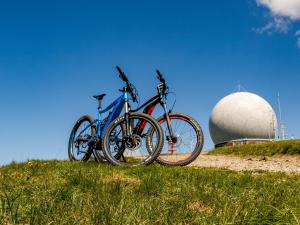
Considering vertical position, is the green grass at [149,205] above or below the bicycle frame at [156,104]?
below

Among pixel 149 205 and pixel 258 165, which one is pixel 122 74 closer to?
pixel 258 165

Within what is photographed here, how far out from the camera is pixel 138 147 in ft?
32.8

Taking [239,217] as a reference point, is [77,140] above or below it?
above

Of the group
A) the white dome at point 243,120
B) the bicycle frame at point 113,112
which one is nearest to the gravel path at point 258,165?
the bicycle frame at point 113,112

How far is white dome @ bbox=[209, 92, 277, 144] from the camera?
5203cm

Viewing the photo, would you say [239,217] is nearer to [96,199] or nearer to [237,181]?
[96,199]

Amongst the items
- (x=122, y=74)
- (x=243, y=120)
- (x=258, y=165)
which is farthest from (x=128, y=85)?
(x=243, y=120)

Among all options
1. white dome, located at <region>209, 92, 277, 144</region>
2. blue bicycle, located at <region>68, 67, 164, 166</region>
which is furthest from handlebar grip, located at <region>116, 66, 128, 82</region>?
white dome, located at <region>209, 92, 277, 144</region>

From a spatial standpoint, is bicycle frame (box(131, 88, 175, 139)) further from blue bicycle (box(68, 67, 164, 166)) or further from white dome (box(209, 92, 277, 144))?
white dome (box(209, 92, 277, 144))

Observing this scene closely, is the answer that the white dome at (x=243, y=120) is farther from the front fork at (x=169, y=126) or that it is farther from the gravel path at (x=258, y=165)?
the front fork at (x=169, y=126)

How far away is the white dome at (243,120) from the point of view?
52031mm

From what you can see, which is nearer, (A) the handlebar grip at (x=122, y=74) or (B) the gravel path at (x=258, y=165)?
(A) the handlebar grip at (x=122, y=74)

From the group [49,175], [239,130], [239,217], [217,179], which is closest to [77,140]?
[49,175]

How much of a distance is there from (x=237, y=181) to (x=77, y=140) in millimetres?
6690
